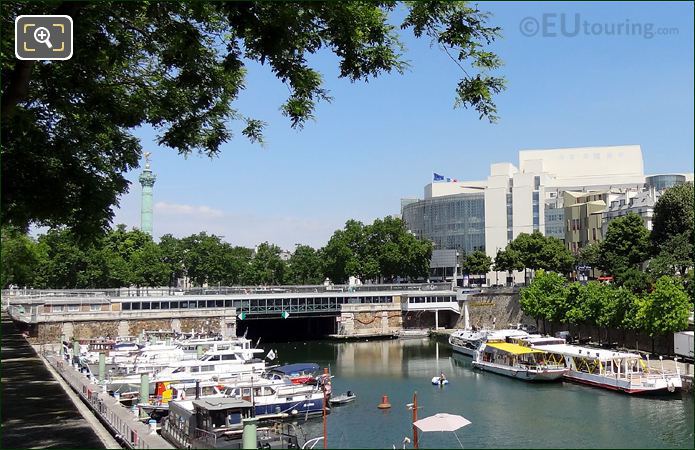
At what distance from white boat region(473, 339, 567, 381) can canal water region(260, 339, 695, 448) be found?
88 centimetres

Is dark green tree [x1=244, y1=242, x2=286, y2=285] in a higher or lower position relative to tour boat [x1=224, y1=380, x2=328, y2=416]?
higher

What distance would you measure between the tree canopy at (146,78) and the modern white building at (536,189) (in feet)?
278

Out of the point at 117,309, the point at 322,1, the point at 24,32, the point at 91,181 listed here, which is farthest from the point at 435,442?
the point at 117,309

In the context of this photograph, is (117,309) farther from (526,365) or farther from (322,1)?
(322,1)

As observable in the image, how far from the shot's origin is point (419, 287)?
256 ft

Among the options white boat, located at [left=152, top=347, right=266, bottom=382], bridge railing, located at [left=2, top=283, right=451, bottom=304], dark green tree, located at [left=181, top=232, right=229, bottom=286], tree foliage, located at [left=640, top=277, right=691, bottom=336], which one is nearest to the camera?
white boat, located at [left=152, top=347, right=266, bottom=382]

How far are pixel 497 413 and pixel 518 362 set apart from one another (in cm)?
1318

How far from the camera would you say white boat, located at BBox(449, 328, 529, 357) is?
5471 cm

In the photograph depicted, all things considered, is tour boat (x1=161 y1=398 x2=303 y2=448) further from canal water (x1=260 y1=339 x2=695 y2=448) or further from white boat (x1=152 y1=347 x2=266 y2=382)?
white boat (x1=152 y1=347 x2=266 y2=382)

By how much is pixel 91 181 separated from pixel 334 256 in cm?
7574

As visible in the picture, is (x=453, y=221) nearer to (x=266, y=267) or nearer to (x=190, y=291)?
(x=266, y=267)

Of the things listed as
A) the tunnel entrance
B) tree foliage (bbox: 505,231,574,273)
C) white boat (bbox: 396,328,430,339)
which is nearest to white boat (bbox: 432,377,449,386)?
white boat (bbox: 396,328,430,339)

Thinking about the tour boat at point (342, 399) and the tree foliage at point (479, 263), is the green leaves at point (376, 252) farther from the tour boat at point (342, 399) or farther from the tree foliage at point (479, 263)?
the tour boat at point (342, 399)

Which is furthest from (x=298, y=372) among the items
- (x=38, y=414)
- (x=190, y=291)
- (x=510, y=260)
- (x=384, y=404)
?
(x=510, y=260)
